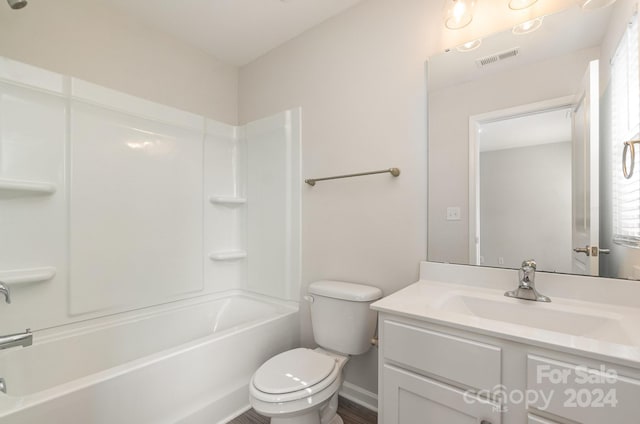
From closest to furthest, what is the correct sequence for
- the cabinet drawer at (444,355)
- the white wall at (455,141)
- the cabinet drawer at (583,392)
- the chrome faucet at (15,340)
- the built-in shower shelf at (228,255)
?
the cabinet drawer at (583,392), the cabinet drawer at (444,355), the chrome faucet at (15,340), the white wall at (455,141), the built-in shower shelf at (228,255)

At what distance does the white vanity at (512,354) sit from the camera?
726 millimetres

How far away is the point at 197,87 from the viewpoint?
2359mm

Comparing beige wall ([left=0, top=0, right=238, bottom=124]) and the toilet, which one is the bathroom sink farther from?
beige wall ([left=0, top=0, right=238, bottom=124])

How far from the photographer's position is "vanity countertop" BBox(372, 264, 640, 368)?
764 mm

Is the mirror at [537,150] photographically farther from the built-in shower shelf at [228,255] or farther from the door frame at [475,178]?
the built-in shower shelf at [228,255]

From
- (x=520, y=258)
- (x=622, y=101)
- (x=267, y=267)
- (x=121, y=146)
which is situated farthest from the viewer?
(x=267, y=267)

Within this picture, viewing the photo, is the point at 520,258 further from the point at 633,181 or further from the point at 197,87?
the point at 197,87

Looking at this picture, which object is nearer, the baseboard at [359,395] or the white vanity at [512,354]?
the white vanity at [512,354]

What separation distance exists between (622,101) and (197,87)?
2.60 m

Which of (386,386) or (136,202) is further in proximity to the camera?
(136,202)

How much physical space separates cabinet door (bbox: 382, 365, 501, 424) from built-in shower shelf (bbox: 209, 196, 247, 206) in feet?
5.83

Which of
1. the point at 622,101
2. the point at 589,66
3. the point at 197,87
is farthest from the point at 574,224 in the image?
the point at 197,87

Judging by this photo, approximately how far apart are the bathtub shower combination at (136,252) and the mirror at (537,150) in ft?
3.60

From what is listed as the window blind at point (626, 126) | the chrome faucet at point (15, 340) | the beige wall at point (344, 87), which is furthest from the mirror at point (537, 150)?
the chrome faucet at point (15, 340)
